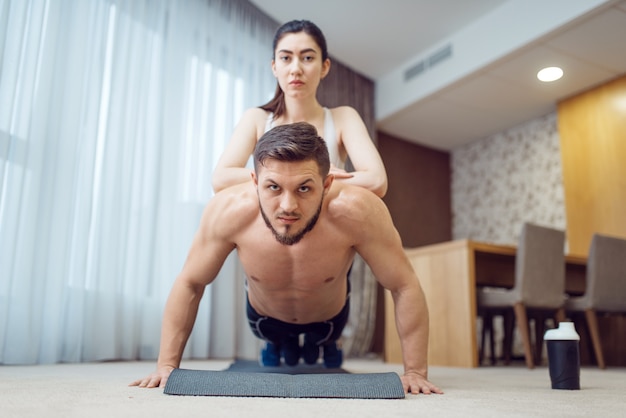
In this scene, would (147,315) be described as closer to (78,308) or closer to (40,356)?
(78,308)

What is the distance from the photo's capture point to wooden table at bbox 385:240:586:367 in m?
3.32

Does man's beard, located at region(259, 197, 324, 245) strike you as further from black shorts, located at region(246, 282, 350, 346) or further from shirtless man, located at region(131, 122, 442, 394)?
black shorts, located at region(246, 282, 350, 346)

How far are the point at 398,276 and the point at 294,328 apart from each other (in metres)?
0.64

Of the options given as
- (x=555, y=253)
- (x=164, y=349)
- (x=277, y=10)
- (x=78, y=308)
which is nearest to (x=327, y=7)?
(x=277, y=10)

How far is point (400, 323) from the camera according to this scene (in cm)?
155

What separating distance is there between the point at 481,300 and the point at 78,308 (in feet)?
8.01

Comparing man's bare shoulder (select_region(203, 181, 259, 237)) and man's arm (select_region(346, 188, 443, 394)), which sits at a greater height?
man's bare shoulder (select_region(203, 181, 259, 237))

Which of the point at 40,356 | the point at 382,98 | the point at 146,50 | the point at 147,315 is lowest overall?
the point at 40,356

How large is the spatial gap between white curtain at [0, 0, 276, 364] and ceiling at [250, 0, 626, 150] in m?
1.01

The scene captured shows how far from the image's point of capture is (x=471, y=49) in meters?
4.39

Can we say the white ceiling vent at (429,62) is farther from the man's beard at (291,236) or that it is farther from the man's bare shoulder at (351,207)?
the man's beard at (291,236)

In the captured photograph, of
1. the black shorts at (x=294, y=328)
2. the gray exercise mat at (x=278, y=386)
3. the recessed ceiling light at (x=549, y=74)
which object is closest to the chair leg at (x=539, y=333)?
the recessed ceiling light at (x=549, y=74)

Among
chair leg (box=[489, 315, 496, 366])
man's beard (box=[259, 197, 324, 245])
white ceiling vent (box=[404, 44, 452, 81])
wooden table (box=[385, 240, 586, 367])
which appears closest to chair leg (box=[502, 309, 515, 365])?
chair leg (box=[489, 315, 496, 366])

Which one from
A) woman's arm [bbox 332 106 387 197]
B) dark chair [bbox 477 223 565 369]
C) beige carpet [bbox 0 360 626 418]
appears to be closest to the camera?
beige carpet [bbox 0 360 626 418]
